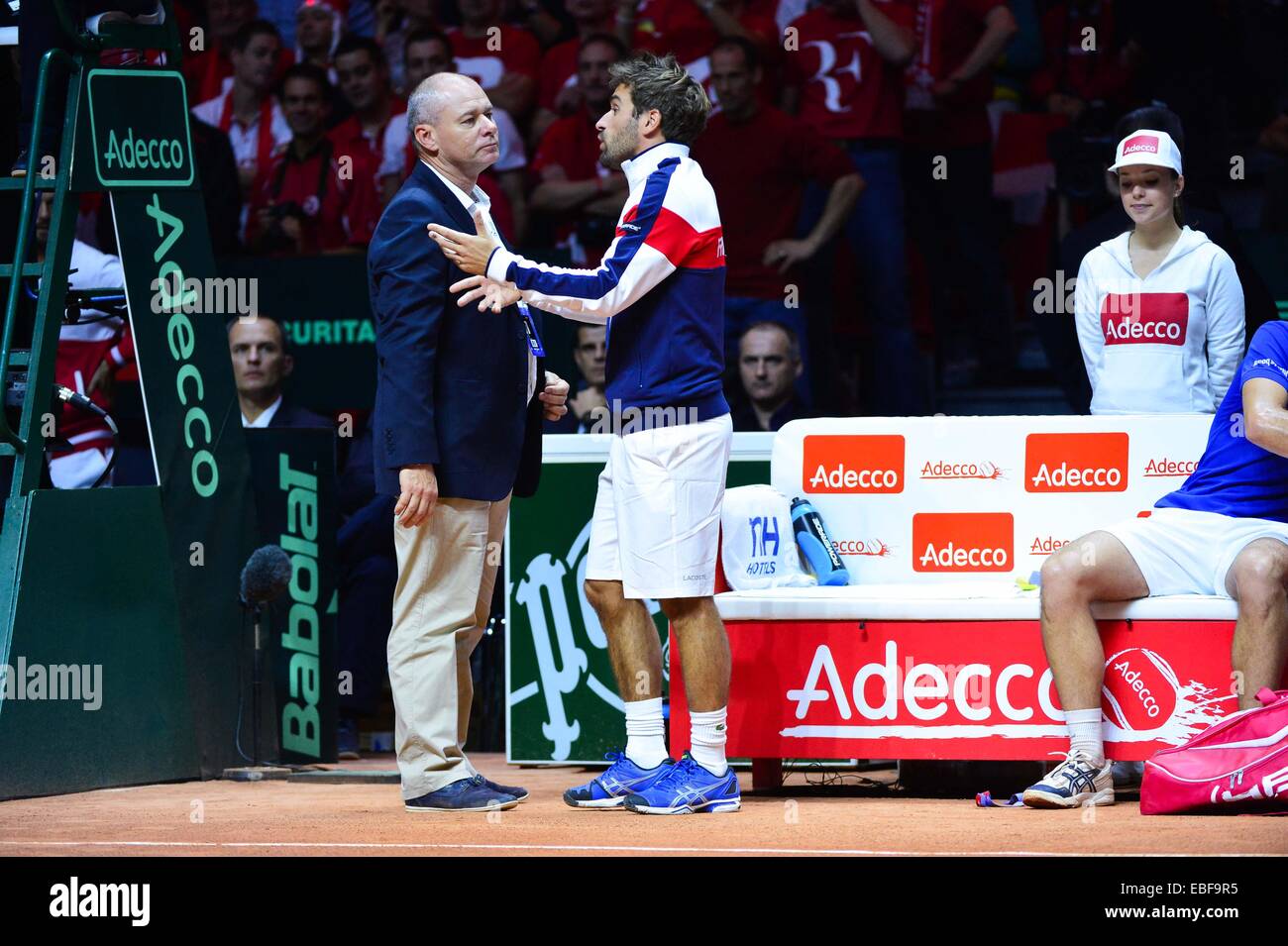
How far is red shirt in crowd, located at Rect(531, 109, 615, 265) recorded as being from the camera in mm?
9086

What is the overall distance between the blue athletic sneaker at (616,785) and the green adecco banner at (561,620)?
1337 mm

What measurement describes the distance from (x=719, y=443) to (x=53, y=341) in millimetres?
2239

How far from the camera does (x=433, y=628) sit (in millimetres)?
5191

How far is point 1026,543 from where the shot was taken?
239 inches

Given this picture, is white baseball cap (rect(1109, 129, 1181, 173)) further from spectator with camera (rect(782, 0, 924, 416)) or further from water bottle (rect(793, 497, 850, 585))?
spectator with camera (rect(782, 0, 924, 416))

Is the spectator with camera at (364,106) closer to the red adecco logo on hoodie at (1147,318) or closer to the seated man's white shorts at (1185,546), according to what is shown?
the red adecco logo on hoodie at (1147,318)

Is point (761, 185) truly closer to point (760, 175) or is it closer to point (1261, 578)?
point (760, 175)

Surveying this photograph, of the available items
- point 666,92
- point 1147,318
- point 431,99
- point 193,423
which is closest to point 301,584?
point 193,423

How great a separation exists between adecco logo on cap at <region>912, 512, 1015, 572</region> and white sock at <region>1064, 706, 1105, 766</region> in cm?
88

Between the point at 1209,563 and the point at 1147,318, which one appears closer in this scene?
the point at 1209,563

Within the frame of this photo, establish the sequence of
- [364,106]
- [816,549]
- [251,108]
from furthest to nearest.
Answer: [251,108] < [364,106] < [816,549]

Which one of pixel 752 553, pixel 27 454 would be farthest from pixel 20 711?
pixel 752 553

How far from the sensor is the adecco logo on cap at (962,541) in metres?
6.09

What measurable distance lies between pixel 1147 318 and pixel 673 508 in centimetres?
202
